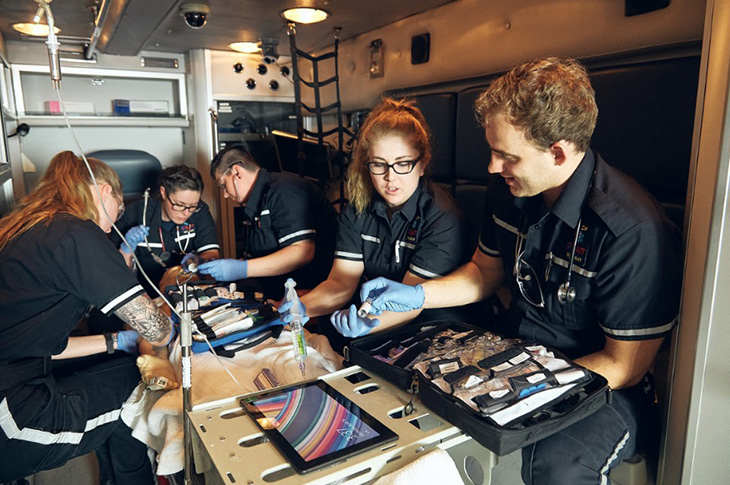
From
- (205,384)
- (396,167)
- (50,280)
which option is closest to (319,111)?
(396,167)

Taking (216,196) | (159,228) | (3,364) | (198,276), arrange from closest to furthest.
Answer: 1. (3,364)
2. (198,276)
3. (159,228)
4. (216,196)

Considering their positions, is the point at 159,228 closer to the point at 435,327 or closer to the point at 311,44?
the point at 311,44

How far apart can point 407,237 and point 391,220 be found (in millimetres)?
94

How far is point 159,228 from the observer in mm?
2957

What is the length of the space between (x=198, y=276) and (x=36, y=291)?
1047 millimetres

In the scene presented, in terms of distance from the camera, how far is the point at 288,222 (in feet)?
8.69

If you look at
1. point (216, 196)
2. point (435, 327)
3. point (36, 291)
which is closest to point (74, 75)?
point (216, 196)

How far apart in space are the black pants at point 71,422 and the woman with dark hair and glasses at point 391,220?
62 cm

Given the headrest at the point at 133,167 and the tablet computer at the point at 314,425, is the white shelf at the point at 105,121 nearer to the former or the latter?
the headrest at the point at 133,167

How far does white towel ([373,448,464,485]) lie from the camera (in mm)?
1029

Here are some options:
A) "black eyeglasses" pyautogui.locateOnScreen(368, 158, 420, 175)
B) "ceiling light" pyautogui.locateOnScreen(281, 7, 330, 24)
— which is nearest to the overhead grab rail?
"ceiling light" pyautogui.locateOnScreen(281, 7, 330, 24)

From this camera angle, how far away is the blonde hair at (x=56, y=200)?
1.62 meters

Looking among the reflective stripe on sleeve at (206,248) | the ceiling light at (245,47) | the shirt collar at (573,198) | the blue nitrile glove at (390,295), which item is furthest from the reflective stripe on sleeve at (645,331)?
the ceiling light at (245,47)

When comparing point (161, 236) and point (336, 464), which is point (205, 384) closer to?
point (336, 464)
